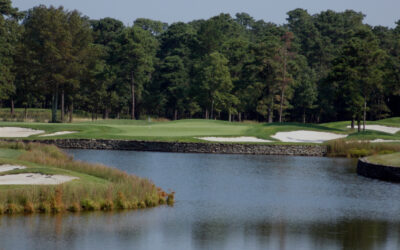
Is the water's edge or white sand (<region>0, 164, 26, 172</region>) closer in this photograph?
white sand (<region>0, 164, 26, 172</region>)

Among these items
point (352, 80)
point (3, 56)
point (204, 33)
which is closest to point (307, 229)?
point (352, 80)

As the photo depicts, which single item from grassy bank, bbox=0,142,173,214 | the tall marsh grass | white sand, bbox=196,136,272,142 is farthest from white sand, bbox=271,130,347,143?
grassy bank, bbox=0,142,173,214

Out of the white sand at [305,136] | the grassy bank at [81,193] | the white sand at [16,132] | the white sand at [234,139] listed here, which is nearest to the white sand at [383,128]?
the white sand at [305,136]

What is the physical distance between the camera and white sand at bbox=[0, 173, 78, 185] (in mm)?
24172

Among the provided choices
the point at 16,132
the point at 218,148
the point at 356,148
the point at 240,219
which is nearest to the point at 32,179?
the point at 240,219

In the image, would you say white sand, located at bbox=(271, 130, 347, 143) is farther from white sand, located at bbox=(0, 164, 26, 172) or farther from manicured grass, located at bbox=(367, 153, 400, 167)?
white sand, located at bbox=(0, 164, 26, 172)

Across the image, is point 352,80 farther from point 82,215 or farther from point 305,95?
point 82,215

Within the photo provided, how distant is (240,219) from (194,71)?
75930 mm

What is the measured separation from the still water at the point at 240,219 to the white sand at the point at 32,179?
3216mm

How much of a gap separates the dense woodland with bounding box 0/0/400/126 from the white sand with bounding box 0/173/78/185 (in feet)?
136

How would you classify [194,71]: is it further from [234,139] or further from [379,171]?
[379,171]

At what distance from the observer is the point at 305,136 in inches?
2333

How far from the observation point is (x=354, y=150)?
5019 centimetres

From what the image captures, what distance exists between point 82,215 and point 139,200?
290 cm
